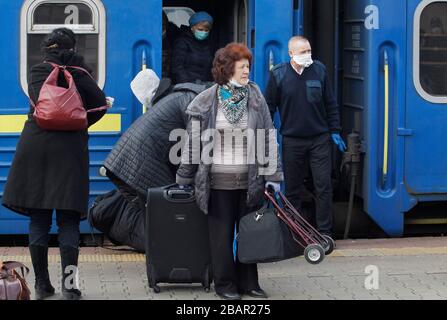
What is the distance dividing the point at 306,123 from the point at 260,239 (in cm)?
214

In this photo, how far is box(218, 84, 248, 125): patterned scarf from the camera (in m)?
6.82

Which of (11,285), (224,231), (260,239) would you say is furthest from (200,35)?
(11,285)

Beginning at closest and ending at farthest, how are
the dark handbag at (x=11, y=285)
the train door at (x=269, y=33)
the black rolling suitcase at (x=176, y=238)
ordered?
the dark handbag at (x=11, y=285), the black rolling suitcase at (x=176, y=238), the train door at (x=269, y=33)

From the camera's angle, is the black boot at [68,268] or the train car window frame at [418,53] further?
the train car window frame at [418,53]

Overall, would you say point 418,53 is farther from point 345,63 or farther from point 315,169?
point 315,169

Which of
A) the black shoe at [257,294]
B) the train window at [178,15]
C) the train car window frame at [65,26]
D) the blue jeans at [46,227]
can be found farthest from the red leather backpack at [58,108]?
the train window at [178,15]

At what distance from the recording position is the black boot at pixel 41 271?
682cm

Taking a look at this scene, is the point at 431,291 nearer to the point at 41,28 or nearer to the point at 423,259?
the point at 423,259

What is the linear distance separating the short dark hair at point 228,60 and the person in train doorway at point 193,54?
2177 mm

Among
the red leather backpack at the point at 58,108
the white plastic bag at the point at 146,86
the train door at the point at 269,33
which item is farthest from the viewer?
the train door at the point at 269,33

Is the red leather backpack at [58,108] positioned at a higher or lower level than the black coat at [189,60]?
lower

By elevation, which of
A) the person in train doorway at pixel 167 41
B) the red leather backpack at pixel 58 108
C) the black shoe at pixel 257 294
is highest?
the person in train doorway at pixel 167 41

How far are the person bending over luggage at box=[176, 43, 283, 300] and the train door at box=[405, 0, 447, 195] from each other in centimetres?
248

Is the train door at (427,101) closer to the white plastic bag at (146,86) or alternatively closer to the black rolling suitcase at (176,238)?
the white plastic bag at (146,86)
